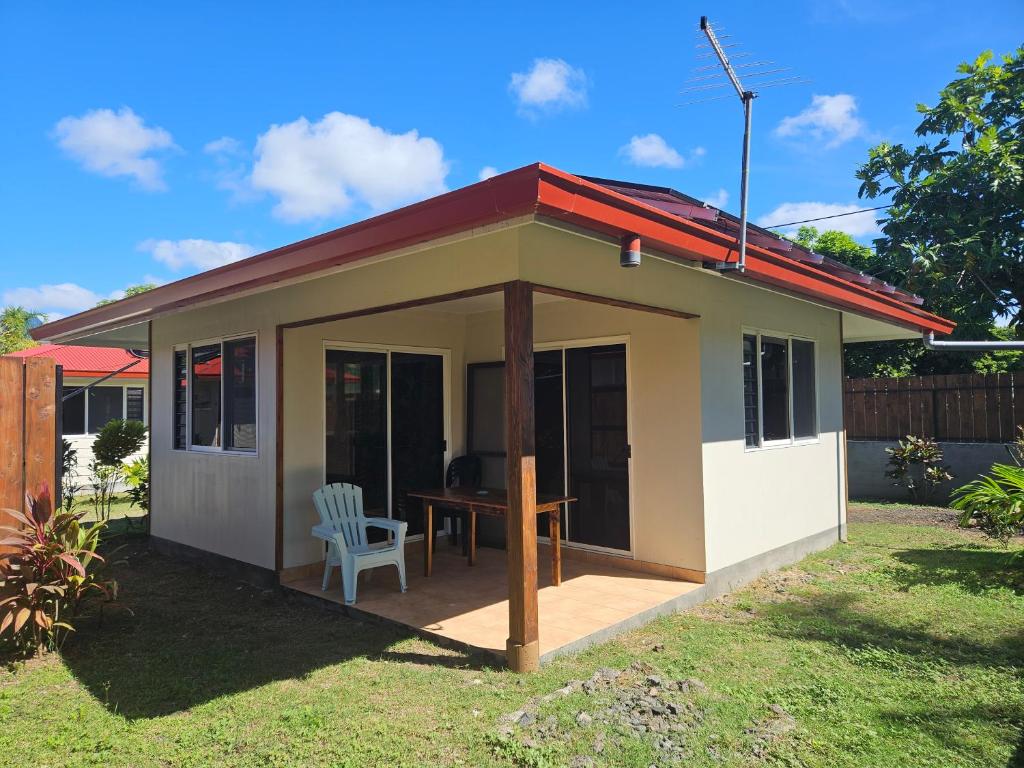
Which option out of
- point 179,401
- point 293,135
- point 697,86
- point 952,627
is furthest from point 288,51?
point 293,135

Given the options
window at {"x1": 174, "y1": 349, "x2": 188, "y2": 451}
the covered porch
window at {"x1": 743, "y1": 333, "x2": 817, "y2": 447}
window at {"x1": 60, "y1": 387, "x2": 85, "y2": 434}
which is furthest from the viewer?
window at {"x1": 60, "y1": 387, "x2": 85, "y2": 434}

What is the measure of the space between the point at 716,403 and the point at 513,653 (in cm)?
285

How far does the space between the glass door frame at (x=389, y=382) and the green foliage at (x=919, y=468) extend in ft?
23.9

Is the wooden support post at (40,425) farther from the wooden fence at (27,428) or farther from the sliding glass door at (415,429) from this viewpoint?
the sliding glass door at (415,429)

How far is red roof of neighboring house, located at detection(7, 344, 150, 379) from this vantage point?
14438mm

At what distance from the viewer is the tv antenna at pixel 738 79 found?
13.4ft

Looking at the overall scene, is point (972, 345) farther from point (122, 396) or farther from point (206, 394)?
point (122, 396)

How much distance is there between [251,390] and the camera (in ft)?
20.7

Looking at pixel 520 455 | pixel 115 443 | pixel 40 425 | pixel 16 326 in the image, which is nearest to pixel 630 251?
pixel 520 455

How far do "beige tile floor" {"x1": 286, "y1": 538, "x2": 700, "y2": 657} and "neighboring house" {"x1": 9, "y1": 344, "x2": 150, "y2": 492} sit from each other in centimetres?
1074

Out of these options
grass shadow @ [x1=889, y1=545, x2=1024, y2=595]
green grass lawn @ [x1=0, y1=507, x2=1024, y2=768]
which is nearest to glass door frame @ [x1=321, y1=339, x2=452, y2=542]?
green grass lawn @ [x1=0, y1=507, x2=1024, y2=768]

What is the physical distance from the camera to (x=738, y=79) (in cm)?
423

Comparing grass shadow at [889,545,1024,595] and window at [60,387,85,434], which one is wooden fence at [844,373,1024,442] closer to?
grass shadow at [889,545,1024,595]

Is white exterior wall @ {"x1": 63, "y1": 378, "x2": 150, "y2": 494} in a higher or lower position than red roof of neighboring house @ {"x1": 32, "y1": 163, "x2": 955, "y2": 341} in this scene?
lower
